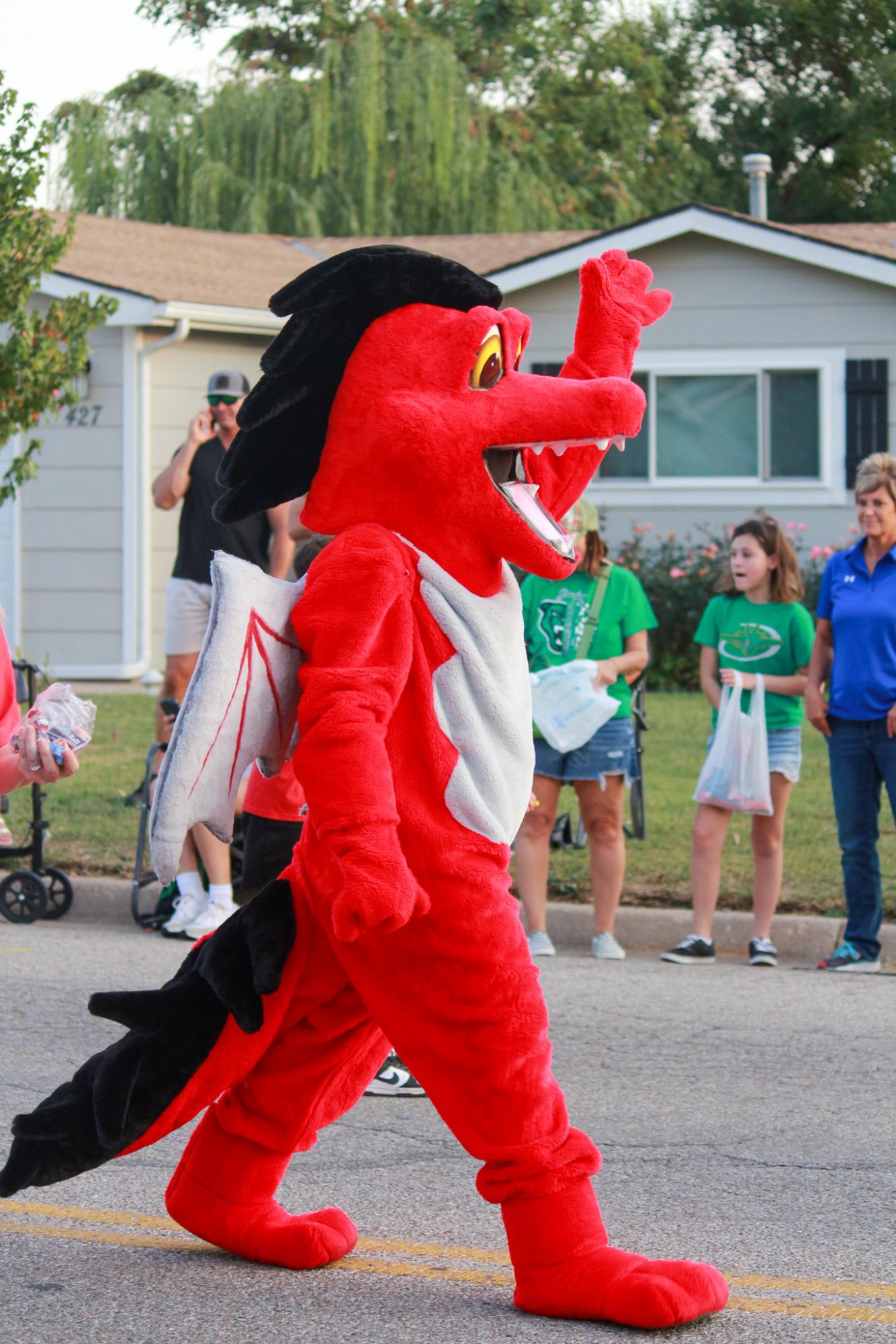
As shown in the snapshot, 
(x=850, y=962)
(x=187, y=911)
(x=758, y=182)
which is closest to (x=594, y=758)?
(x=850, y=962)

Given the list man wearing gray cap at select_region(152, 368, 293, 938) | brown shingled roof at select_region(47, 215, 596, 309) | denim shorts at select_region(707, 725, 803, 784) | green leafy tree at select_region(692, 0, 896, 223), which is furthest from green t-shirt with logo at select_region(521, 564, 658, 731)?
green leafy tree at select_region(692, 0, 896, 223)

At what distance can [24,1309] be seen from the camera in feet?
11.8

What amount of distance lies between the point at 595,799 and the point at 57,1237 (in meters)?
3.96

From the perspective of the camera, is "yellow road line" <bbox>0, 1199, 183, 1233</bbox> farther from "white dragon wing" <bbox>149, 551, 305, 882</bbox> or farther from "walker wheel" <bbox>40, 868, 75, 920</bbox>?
"walker wheel" <bbox>40, 868, 75, 920</bbox>

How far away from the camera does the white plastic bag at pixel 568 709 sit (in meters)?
7.44

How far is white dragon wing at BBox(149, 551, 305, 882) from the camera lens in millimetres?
3359

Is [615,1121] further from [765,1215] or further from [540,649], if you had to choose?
[540,649]

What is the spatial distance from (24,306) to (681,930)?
604 cm

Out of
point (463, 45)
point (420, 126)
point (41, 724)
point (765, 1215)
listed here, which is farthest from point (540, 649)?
point (463, 45)

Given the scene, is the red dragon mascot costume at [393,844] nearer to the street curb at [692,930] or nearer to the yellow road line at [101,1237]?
the yellow road line at [101,1237]

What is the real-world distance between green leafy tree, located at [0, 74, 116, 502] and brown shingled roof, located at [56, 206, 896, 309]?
214 inches

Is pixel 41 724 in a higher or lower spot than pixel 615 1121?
higher

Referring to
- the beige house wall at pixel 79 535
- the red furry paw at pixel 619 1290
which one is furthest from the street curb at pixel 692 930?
the beige house wall at pixel 79 535

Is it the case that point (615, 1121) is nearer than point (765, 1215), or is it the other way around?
point (765, 1215)
